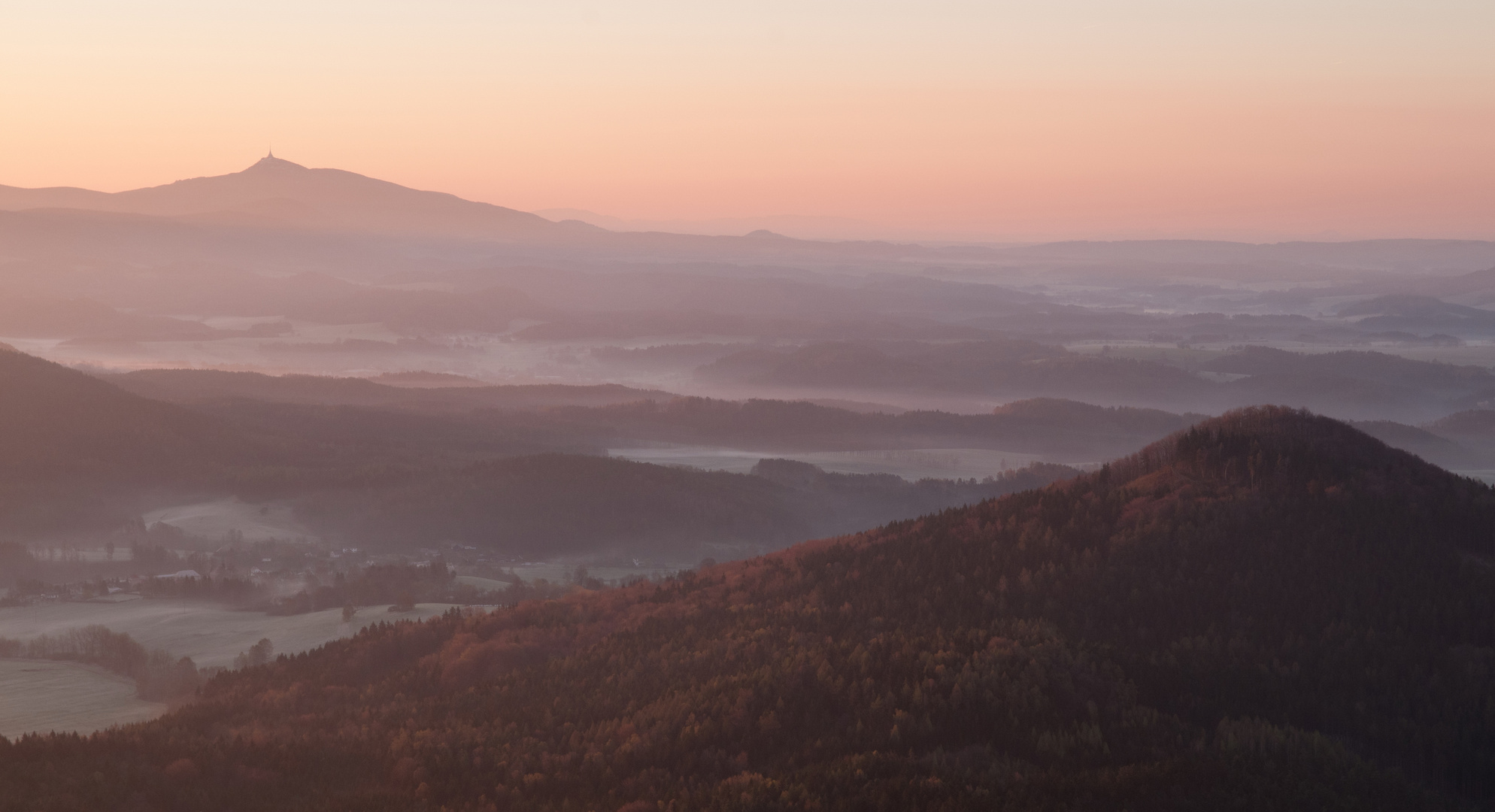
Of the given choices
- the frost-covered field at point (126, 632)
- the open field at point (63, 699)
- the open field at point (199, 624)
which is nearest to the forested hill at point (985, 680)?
the open field at point (63, 699)

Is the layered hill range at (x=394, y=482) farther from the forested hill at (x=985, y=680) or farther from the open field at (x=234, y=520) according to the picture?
the forested hill at (x=985, y=680)

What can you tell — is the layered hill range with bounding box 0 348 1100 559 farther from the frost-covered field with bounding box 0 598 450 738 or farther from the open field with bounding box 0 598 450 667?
the frost-covered field with bounding box 0 598 450 738

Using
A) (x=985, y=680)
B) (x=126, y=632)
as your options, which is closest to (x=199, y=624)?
(x=126, y=632)

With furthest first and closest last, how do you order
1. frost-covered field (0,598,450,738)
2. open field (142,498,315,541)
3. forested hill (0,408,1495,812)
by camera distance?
open field (142,498,315,541) < frost-covered field (0,598,450,738) < forested hill (0,408,1495,812)

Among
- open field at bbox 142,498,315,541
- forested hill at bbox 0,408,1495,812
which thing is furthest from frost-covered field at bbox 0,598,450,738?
open field at bbox 142,498,315,541

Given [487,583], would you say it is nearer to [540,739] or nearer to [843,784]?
A: [540,739]

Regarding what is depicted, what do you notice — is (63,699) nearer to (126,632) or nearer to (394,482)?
(126,632)
